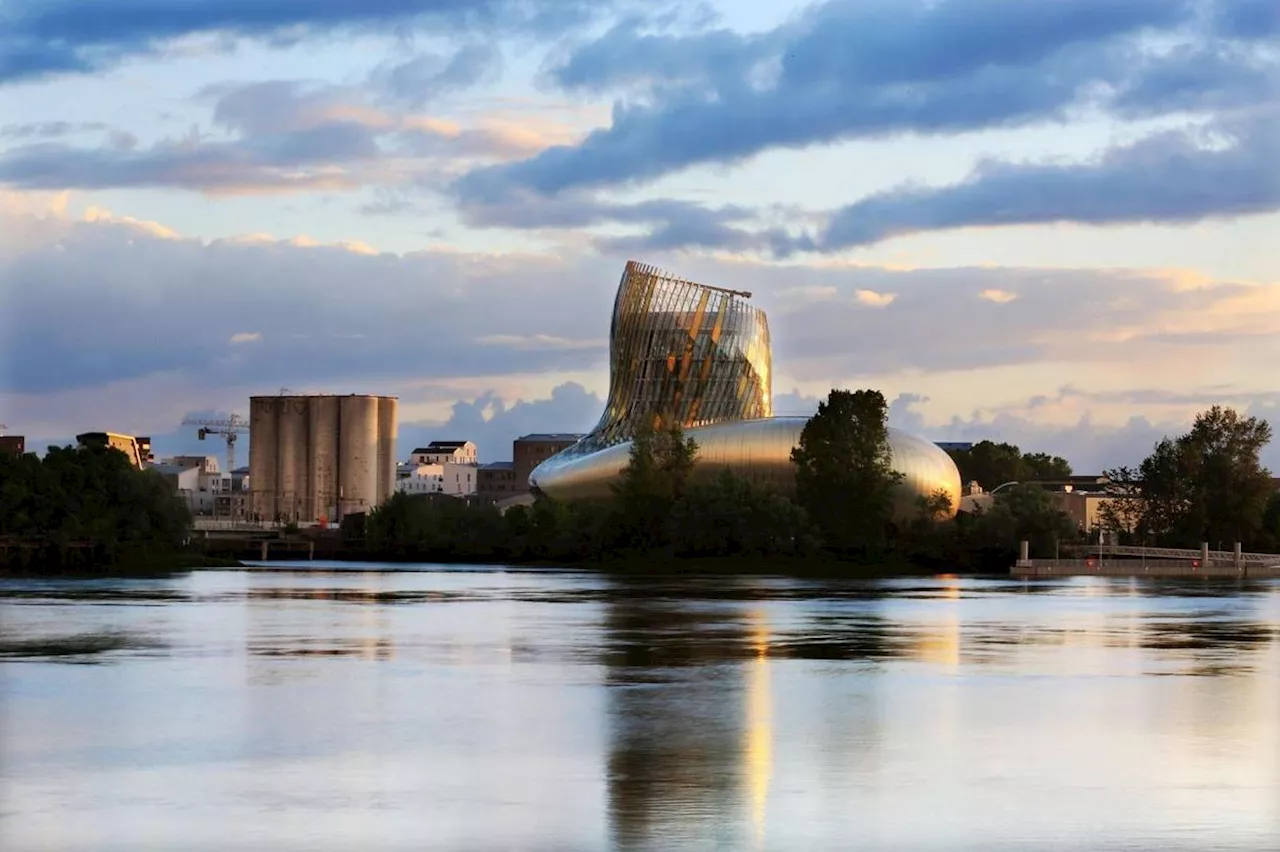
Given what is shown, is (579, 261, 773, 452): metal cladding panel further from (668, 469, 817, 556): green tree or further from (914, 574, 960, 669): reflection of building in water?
(914, 574, 960, 669): reflection of building in water

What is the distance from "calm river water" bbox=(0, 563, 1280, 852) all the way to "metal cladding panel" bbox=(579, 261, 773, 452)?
113058mm

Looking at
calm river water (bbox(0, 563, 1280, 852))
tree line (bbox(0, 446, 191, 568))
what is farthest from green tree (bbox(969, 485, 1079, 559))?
calm river water (bbox(0, 563, 1280, 852))

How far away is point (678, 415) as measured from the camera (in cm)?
17038

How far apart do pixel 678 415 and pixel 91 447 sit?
7014cm

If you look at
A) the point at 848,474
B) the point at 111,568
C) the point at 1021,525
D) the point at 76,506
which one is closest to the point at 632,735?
the point at 76,506

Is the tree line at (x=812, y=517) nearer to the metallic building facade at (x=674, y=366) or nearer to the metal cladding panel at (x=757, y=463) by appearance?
the metal cladding panel at (x=757, y=463)

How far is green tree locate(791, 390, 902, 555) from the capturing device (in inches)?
4547

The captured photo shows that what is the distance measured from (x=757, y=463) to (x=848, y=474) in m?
37.3

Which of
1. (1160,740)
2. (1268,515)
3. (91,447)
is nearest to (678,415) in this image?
(1268,515)

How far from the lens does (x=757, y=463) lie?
153m

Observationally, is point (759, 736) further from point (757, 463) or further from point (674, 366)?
point (674, 366)

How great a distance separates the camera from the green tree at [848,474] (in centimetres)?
11550

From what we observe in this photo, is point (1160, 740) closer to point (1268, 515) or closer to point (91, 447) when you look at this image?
point (91, 447)

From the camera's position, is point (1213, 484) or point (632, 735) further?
point (1213, 484)
